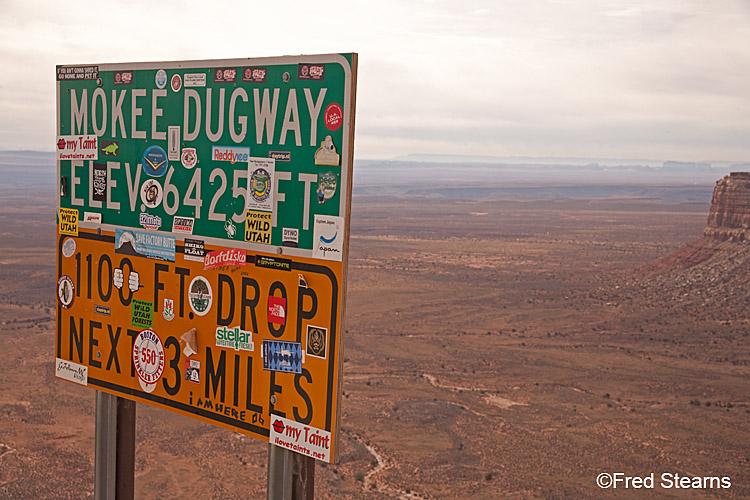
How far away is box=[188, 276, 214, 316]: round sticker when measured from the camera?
4047mm

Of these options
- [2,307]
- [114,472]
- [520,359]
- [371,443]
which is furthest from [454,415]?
[2,307]

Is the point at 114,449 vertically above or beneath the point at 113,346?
beneath

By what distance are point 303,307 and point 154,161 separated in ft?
4.50

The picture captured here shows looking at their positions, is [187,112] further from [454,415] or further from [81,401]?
[81,401]

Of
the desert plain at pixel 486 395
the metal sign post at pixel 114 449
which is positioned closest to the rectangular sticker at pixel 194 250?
the metal sign post at pixel 114 449

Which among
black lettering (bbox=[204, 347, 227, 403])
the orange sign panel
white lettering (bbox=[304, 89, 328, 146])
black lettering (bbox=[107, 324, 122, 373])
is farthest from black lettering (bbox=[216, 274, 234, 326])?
white lettering (bbox=[304, 89, 328, 146])

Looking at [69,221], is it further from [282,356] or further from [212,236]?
[282,356]

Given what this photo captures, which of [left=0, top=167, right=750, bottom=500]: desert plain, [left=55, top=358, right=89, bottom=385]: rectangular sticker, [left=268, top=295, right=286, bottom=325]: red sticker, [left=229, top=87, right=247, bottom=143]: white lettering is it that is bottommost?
[left=0, top=167, right=750, bottom=500]: desert plain

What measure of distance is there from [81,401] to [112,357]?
22.2 meters

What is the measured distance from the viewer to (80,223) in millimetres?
4590

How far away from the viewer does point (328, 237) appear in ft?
11.5

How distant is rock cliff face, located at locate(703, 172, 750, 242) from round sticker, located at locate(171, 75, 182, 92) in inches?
1961

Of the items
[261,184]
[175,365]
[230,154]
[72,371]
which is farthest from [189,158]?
[72,371]

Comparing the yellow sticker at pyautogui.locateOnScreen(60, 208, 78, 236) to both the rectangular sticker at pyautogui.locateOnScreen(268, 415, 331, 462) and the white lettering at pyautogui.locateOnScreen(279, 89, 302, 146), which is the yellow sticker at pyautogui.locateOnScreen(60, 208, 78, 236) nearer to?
the white lettering at pyautogui.locateOnScreen(279, 89, 302, 146)
